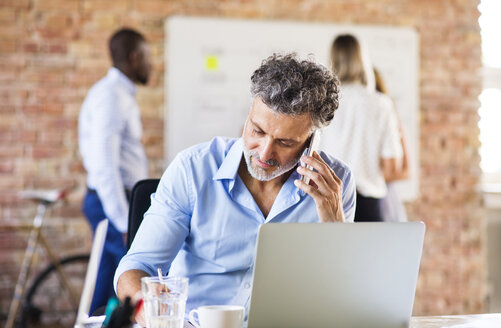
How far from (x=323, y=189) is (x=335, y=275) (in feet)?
1.63

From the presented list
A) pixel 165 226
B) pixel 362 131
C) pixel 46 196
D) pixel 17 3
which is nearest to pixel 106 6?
pixel 17 3

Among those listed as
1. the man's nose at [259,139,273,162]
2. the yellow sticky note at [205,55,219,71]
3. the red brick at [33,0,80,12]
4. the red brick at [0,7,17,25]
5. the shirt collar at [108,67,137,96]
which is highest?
the red brick at [33,0,80,12]

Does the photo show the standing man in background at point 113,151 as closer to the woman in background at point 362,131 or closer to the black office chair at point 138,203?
the woman in background at point 362,131

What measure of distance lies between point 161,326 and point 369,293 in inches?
14.1

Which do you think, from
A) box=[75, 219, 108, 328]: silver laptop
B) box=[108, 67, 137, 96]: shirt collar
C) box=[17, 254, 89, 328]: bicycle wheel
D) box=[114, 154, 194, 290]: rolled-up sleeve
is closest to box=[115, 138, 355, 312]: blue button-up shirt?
box=[114, 154, 194, 290]: rolled-up sleeve

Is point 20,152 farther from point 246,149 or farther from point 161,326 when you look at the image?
point 161,326

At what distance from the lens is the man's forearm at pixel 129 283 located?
1431 millimetres

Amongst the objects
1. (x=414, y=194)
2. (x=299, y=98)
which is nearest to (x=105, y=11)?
(x=414, y=194)

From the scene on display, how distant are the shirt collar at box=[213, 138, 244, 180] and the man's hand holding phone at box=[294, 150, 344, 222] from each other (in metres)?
0.15

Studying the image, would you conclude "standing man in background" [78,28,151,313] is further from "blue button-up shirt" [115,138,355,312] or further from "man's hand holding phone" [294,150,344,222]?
Answer: "man's hand holding phone" [294,150,344,222]

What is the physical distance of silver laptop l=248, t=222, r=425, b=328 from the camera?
1113 millimetres

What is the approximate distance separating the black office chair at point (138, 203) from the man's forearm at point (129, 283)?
1.07ft

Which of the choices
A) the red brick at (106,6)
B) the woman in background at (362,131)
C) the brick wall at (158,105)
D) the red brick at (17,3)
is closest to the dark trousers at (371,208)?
the woman in background at (362,131)

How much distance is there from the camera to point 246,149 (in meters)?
1.67
